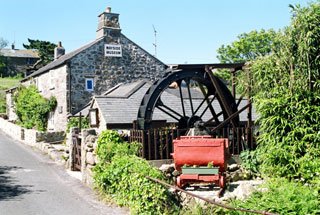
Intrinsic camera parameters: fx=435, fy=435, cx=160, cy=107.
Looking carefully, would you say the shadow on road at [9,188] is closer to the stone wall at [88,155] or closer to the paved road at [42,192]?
the paved road at [42,192]

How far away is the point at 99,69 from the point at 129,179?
18.5 m

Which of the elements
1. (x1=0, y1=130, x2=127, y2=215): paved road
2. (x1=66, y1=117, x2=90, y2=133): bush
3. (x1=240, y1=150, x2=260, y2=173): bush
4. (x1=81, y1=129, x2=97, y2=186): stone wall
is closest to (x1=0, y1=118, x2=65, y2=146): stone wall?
(x1=66, y1=117, x2=90, y2=133): bush

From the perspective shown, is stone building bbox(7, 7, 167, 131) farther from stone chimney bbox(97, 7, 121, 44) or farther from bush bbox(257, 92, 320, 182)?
bush bbox(257, 92, 320, 182)

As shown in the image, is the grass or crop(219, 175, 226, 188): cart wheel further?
the grass

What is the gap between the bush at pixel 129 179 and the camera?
8.26 metres

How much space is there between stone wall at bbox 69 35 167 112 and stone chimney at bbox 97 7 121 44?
1.36ft

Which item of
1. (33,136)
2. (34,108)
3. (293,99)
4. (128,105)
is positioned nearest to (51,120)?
(34,108)

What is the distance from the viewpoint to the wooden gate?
572 inches

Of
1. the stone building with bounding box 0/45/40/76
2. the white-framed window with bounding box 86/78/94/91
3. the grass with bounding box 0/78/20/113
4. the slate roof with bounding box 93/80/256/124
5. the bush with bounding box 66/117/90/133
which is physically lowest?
the bush with bounding box 66/117/90/133

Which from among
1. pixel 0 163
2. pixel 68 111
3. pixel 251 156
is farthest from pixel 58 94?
pixel 251 156

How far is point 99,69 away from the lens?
2703 cm

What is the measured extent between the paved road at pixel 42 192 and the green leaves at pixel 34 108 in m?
11.6

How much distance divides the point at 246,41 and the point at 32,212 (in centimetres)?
4668

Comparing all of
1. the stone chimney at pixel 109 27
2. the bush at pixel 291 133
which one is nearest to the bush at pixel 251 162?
the bush at pixel 291 133
